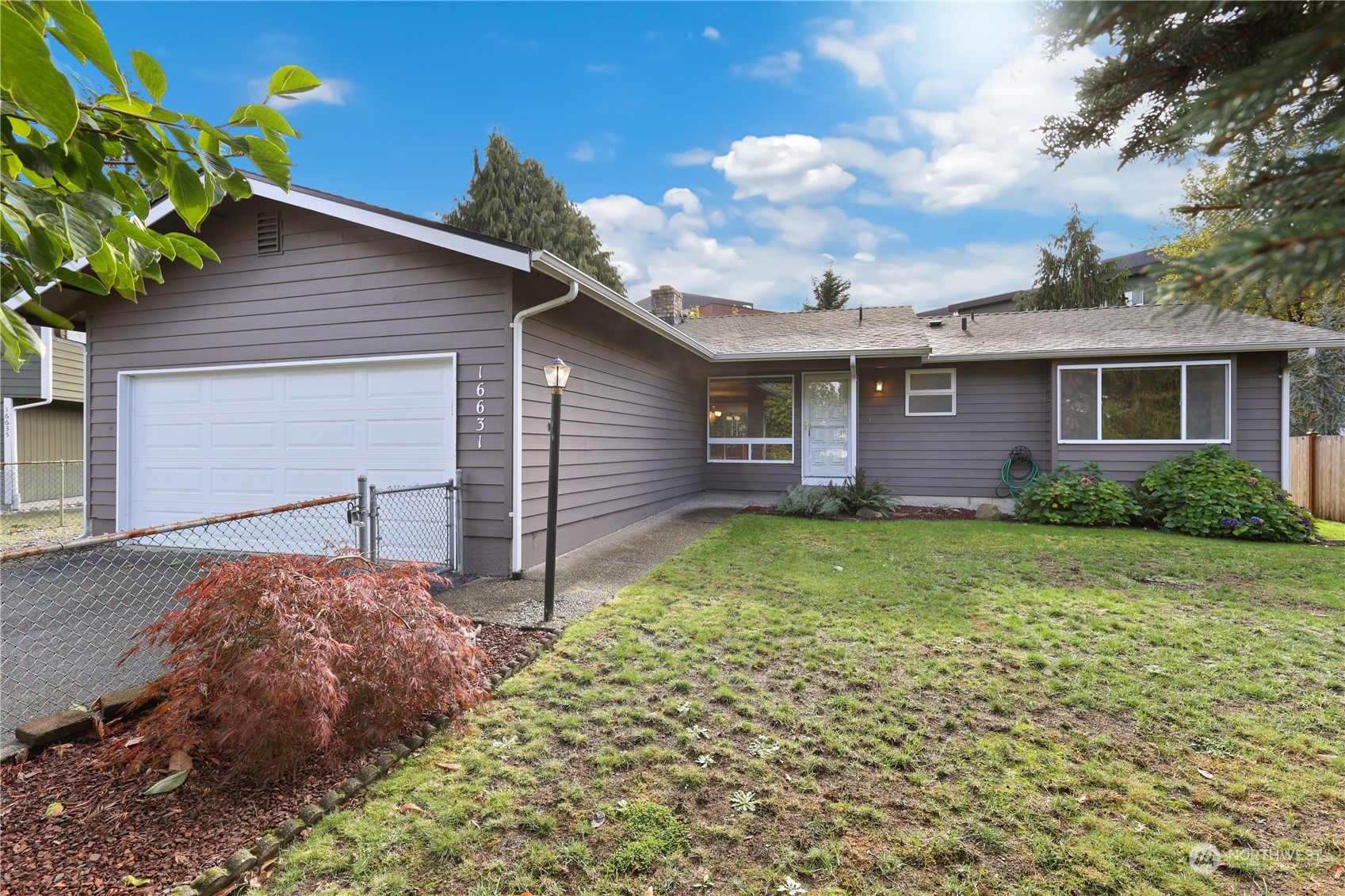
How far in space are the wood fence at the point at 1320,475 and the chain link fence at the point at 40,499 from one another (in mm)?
20135

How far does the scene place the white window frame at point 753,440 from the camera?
1112 cm

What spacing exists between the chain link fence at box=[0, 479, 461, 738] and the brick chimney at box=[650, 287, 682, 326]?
8635 mm

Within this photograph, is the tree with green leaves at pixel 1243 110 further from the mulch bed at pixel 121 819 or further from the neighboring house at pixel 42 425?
the neighboring house at pixel 42 425

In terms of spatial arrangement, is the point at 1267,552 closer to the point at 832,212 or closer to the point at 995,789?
the point at 995,789

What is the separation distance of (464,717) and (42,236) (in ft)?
8.12

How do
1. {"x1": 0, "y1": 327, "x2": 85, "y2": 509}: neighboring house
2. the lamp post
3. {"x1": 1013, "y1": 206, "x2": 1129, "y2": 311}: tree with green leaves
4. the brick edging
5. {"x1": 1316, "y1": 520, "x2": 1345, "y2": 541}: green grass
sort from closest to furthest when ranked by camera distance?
the brick edging < the lamp post < {"x1": 1316, "y1": 520, "x2": 1345, "y2": 541}: green grass < {"x1": 0, "y1": 327, "x2": 85, "y2": 509}: neighboring house < {"x1": 1013, "y1": 206, "x2": 1129, "y2": 311}: tree with green leaves

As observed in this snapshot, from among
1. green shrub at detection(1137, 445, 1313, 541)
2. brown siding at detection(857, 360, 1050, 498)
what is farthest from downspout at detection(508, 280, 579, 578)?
green shrub at detection(1137, 445, 1313, 541)

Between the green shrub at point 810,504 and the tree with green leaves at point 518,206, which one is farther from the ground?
the tree with green leaves at point 518,206

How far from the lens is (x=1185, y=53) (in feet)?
3.56

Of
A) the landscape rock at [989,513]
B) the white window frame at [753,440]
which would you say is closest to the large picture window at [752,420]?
the white window frame at [753,440]

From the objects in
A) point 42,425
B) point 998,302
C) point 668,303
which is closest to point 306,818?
point 668,303

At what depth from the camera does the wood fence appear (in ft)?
33.4

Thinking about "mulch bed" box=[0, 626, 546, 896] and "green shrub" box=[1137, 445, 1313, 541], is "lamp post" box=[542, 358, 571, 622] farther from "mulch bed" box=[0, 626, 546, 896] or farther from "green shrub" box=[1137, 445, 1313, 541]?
"green shrub" box=[1137, 445, 1313, 541]

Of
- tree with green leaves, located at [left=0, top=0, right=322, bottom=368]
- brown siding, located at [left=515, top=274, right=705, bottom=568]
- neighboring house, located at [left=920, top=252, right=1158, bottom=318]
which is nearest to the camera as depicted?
tree with green leaves, located at [left=0, top=0, right=322, bottom=368]
